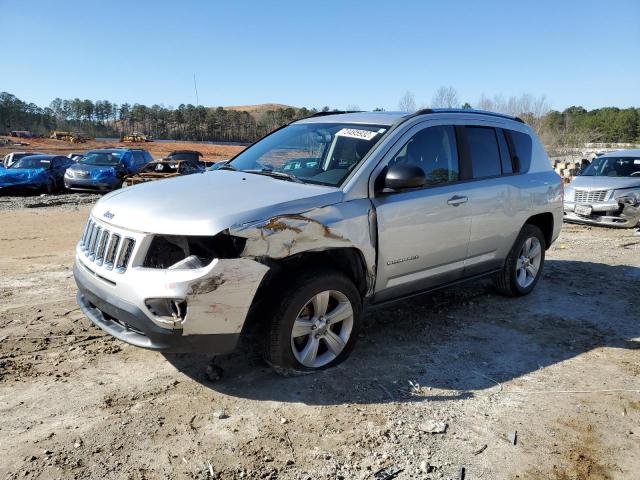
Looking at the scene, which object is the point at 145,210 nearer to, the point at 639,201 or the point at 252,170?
the point at 252,170

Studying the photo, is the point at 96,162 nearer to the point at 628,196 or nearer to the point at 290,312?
the point at 628,196

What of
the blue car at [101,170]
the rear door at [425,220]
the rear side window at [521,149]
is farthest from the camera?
the blue car at [101,170]

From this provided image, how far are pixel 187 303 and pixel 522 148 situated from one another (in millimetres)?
4119

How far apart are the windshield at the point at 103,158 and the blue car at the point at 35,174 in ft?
Answer: 2.89

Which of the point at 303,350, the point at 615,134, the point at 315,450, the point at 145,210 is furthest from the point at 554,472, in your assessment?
the point at 615,134

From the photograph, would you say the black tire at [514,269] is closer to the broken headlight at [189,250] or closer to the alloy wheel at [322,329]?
the alloy wheel at [322,329]

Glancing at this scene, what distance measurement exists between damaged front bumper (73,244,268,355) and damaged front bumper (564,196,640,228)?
9862 mm

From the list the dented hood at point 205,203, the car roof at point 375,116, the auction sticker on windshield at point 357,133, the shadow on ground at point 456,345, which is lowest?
the shadow on ground at point 456,345

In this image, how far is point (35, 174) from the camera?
17.6m

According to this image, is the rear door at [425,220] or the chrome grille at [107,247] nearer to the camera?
the chrome grille at [107,247]

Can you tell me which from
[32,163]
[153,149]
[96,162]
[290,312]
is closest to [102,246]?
[290,312]

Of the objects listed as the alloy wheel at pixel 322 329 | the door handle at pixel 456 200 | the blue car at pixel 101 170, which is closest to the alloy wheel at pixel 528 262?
the door handle at pixel 456 200

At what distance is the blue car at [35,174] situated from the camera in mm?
17250

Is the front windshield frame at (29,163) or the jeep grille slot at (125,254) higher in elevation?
the jeep grille slot at (125,254)
